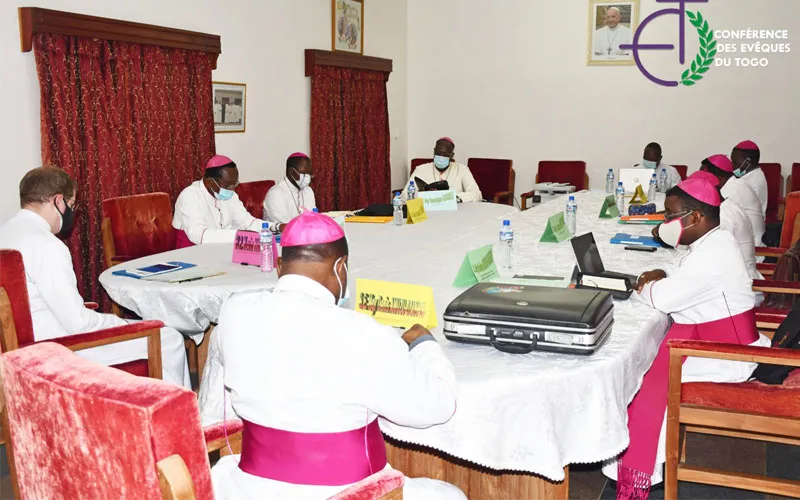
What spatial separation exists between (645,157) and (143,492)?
6743 mm

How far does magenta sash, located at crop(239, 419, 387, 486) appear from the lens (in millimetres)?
1610

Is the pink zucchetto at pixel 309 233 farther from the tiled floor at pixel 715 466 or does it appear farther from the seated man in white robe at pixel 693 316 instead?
the tiled floor at pixel 715 466

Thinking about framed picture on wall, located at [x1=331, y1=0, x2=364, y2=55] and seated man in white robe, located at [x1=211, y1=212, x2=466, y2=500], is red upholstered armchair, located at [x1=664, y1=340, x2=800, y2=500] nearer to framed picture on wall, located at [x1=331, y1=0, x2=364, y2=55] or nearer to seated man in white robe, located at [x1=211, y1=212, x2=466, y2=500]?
seated man in white robe, located at [x1=211, y1=212, x2=466, y2=500]

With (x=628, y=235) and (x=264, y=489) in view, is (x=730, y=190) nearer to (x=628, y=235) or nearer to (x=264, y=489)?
(x=628, y=235)

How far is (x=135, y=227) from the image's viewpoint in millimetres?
4438

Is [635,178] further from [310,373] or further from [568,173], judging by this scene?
[310,373]

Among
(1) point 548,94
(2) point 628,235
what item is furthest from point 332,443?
(1) point 548,94

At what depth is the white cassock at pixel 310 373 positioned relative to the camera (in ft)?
5.17

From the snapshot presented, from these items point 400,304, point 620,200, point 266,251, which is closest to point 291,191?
point 266,251

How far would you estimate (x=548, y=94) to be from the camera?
8797 millimetres

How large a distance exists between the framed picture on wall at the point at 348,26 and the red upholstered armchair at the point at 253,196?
2.30 m

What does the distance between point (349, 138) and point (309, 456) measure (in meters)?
6.75

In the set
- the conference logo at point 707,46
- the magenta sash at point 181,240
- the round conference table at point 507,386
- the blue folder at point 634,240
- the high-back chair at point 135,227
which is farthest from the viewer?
the conference logo at point 707,46

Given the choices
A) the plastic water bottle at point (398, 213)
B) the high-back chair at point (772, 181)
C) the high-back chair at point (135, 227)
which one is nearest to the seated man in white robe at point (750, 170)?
the high-back chair at point (772, 181)
